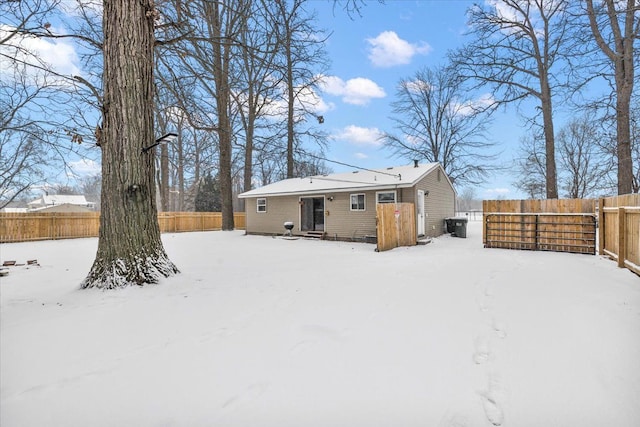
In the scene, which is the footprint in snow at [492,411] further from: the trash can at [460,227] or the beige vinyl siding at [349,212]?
the trash can at [460,227]

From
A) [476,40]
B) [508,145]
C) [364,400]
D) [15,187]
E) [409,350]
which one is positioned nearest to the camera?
[364,400]

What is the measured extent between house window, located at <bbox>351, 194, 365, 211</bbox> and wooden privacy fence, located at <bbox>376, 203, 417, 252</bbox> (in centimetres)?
218

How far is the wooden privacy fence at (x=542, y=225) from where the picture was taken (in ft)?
26.8

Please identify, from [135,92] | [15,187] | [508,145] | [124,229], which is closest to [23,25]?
[135,92]

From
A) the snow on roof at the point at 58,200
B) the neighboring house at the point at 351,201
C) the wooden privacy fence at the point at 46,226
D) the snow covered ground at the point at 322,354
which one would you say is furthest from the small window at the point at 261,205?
the snow on roof at the point at 58,200

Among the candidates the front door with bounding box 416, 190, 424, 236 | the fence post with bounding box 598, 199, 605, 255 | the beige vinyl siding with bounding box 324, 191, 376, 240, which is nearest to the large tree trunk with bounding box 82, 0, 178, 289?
the beige vinyl siding with bounding box 324, 191, 376, 240

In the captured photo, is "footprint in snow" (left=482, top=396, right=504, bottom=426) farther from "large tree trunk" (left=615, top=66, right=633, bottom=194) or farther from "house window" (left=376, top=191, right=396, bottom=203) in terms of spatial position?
"large tree trunk" (left=615, top=66, right=633, bottom=194)

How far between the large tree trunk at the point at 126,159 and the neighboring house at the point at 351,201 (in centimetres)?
843

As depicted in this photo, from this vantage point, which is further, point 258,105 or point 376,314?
point 258,105

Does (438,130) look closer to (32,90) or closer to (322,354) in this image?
(32,90)

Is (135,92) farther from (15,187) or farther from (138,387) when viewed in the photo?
(15,187)

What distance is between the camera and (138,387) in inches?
78.9

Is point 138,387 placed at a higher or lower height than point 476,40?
lower

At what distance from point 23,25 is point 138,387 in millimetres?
7257
